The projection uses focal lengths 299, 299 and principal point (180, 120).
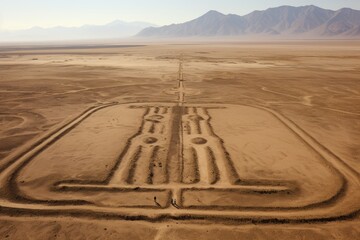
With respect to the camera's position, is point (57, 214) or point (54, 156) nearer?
point (57, 214)

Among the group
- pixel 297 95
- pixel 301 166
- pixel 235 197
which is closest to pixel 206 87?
pixel 297 95

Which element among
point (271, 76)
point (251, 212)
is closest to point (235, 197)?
point (251, 212)

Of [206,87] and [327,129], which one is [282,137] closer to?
[327,129]

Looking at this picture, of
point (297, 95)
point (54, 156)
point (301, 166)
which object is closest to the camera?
point (301, 166)

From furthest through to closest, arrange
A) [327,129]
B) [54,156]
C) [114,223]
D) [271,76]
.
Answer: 1. [271,76]
2. [327,129]
3. [54,156]
4. [114,223]

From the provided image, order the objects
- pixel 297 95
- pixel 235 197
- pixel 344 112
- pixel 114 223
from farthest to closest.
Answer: pixel 297 95 < pixel 344 112 < pixel 235 197 < pixel 114 223

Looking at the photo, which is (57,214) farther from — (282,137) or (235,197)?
(282,137)
